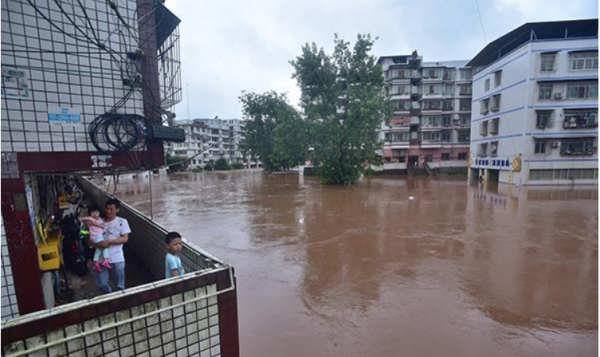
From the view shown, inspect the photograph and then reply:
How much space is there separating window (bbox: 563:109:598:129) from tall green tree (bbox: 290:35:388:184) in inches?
546

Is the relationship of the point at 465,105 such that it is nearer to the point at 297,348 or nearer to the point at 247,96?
the point at 247,96

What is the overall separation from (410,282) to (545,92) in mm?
25476

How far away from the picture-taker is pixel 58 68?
8.45 ft

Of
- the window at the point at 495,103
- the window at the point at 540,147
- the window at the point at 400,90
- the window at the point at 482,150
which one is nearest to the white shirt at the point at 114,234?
the window at the point at 540,147

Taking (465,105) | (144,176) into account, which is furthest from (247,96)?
(465,105)

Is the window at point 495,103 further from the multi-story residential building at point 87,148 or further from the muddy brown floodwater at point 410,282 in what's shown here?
the multi-story residential building at point 87,148

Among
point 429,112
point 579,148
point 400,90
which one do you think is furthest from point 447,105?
point 579,148

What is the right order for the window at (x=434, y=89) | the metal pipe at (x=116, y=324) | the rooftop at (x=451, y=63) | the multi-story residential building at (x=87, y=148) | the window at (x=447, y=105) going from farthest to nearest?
the rooftop at (x=451, y=63), the window at (x=447, y=105), the window at (x=434, y=89), the multi-story residential building at (x=87, y=148), the metal pipe at (x=116, y=324)

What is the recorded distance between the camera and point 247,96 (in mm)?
42875

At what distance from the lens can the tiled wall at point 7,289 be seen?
2307 mm

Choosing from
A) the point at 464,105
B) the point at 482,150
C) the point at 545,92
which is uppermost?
the point at 464,105

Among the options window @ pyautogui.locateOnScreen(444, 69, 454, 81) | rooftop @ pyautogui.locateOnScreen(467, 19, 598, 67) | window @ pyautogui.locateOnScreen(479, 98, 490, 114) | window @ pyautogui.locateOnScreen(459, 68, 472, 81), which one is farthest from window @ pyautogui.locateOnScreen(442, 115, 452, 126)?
rooftop @ pyautogui.locateOnScreen(467, 19, 598, 67)

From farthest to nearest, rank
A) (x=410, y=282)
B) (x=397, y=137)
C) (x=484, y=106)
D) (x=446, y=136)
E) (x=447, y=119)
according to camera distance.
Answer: (x=397, y=137)
(x=446, y=136)
(x=447, y=119)
(x=484, y=106)
(x=410, y=282)

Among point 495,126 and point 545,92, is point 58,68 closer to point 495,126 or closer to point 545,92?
point 545,92
